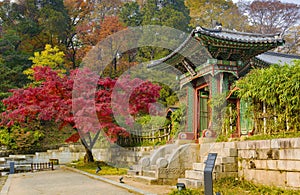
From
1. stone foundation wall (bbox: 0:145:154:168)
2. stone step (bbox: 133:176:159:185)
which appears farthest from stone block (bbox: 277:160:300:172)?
stone foundation wall (bbox: 0:145:154:168)

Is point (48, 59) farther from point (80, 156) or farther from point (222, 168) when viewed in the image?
point (222, 168)

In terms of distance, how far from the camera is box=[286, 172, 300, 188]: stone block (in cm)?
712

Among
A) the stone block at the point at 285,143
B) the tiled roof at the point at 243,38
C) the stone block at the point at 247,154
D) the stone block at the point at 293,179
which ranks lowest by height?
the stone block at the point at 293,179

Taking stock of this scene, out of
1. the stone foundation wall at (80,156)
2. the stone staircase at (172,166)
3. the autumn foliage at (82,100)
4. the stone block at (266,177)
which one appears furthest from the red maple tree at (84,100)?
the stone block at (266,177)

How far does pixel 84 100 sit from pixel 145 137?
12.0ft

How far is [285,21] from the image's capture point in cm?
3612

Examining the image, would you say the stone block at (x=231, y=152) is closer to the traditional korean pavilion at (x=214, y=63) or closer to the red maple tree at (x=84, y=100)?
the traditional korean pavilion at (x=214, y=63)

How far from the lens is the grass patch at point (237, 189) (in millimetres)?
7504

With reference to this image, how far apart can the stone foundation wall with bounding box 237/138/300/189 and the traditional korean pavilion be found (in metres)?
1.47

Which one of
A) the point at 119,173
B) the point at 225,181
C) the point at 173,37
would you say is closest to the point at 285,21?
the point at 173,37

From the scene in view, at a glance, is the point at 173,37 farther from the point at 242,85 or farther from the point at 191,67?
the point at 242,85

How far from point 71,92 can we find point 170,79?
41.3ft

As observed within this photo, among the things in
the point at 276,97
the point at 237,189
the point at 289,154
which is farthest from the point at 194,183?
the point at 276,97

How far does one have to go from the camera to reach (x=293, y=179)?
23.7ft
